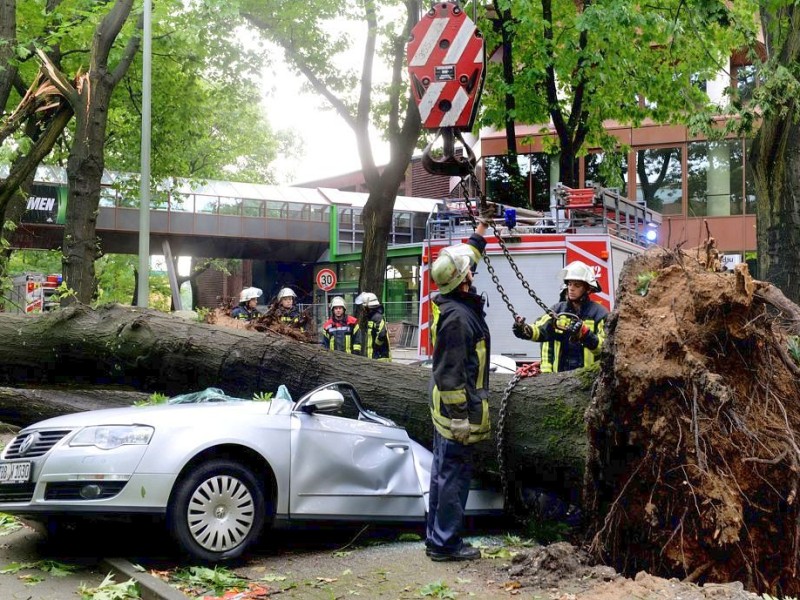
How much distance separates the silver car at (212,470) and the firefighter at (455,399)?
52 centimetres

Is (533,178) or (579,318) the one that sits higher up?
(533,178)

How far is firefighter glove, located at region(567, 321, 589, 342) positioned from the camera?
6.20 meters

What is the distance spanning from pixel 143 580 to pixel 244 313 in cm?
716

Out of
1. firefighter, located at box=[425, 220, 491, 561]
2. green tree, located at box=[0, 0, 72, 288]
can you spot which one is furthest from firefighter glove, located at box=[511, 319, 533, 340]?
green tree, located at box=[0, 0, 72, 288]

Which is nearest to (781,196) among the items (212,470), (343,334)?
(343,334)

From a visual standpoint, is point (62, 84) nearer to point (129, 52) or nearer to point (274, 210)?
point (129, 52)

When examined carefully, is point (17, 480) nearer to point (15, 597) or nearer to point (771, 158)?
point (15, 597)

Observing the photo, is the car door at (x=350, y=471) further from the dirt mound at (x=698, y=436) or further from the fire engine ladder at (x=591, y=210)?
the fire engine ladder at (x=591, y=210)

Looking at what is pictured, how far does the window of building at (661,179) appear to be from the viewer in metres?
28.5

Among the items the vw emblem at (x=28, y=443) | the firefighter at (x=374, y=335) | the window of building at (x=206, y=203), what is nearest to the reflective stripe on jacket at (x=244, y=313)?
the firefighter at (x=374, y=335)

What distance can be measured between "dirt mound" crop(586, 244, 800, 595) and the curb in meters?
2.30

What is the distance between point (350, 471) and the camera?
18.8ft

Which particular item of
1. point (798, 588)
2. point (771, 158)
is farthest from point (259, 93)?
point (798, 588)

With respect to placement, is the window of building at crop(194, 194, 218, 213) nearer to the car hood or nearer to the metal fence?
→ the metal fence
